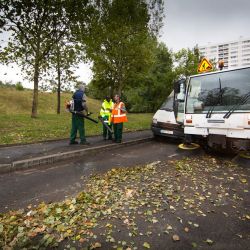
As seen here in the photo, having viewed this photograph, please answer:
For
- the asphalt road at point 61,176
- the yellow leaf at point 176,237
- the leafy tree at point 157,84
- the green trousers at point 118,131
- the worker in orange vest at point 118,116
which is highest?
the leafy tree at point 157,84

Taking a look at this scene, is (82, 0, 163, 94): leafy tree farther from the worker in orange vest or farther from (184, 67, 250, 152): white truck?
(184, 67, 250, 152): white truck

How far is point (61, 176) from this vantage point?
6.11m

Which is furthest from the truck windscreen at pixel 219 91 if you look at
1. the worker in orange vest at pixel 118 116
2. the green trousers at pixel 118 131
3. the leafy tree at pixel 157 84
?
the leafy tree at pixel 157 84

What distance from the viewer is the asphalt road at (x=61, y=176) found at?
4785mm

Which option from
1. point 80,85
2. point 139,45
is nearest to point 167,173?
point 80,85

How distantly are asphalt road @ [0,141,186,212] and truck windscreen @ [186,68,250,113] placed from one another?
184 cm

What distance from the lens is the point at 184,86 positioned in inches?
347

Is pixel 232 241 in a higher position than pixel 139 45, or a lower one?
lower

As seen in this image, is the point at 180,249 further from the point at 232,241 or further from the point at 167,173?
the point at 167,173

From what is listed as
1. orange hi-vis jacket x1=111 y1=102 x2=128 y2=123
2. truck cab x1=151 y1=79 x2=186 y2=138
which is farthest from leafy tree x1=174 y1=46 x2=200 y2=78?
orange hi-vis jacket x1=111 y1=102 x2=128 y2=123

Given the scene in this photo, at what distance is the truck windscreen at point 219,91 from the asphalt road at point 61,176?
1.84m

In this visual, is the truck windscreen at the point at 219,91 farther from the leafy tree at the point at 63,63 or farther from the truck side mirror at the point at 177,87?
the leafy tree at the point at 63,63

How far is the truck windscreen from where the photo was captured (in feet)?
23.9

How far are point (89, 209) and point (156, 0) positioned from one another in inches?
1117
